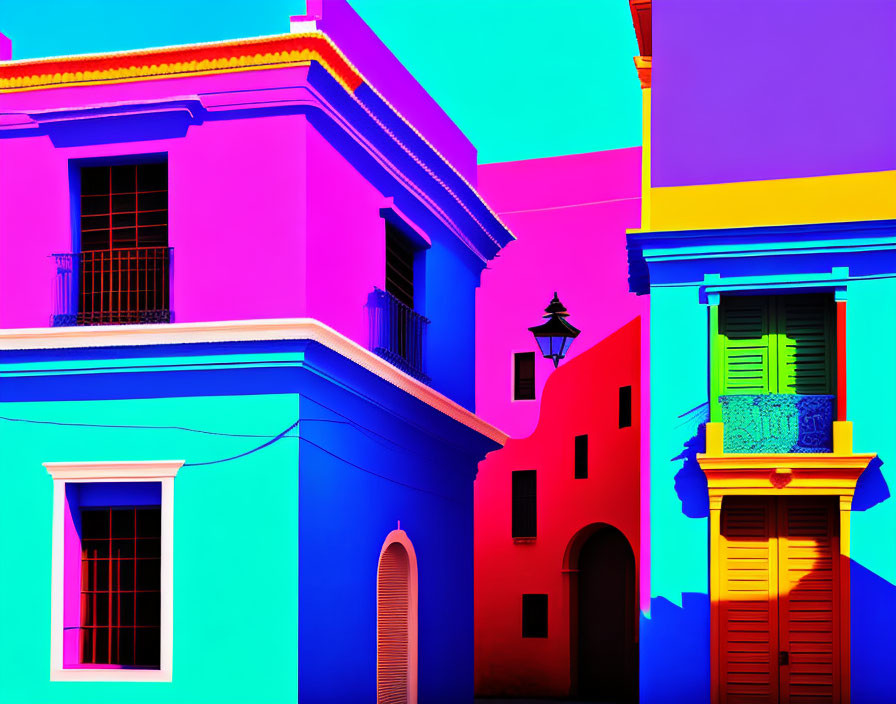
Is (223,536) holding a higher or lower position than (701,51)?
lower

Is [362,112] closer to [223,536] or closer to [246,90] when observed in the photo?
[246,90]

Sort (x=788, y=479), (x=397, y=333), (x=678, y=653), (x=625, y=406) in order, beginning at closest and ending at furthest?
(x=788, y=479), (x=678, y=653), (x=397, y=333), (x=625, y=406)

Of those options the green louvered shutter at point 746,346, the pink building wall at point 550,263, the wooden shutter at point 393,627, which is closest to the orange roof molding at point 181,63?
the green louvered shutter at point 746,346

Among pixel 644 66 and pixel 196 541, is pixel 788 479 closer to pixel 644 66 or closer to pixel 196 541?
pixel 644 66

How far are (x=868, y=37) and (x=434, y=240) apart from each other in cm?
631

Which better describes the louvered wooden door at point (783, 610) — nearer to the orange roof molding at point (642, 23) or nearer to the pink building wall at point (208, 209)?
the pink building wall at point (208, 209)

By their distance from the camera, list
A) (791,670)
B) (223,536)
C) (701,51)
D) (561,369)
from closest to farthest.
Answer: (223,536), (791,670), (701,51), (561,369)

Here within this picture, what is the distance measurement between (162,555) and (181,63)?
5.17m

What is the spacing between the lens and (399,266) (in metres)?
18.9

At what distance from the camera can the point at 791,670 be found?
17.2 meters

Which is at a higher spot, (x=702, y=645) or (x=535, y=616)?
(x=702, y=645)

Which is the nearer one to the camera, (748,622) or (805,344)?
(748,622)

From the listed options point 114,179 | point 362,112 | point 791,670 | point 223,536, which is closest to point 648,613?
point 791,670

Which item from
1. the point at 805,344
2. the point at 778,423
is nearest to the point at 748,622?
the point at 778,423
